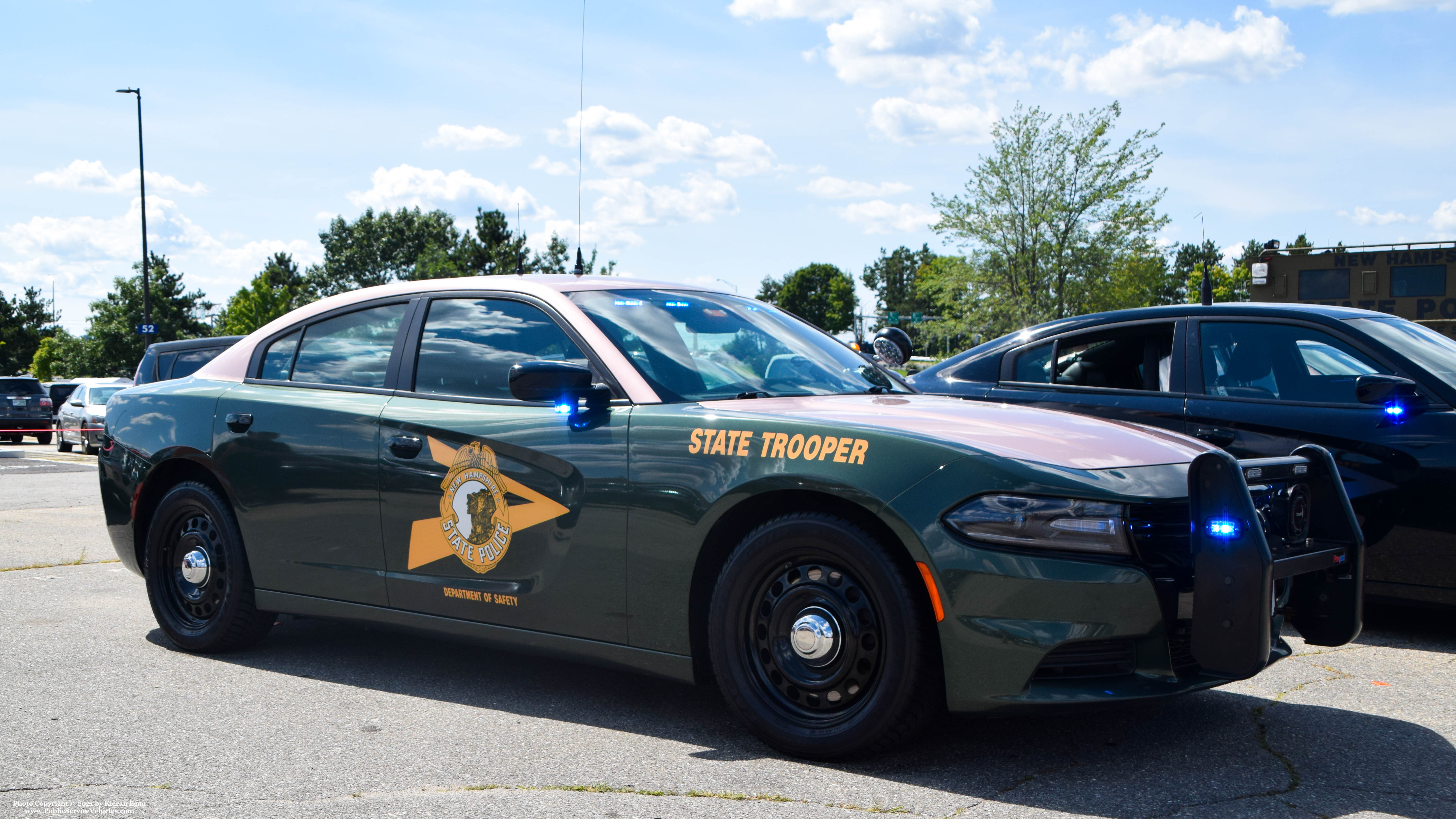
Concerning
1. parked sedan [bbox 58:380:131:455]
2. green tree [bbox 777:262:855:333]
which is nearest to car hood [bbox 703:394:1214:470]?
parked sedan [bbox 58:380:131:455]

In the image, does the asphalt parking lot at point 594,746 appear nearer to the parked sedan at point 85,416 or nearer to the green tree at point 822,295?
the parked sedan at point 85,416

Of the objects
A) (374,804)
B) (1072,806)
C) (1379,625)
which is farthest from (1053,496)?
(1379,625)

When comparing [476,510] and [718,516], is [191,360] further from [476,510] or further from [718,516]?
[718,516]

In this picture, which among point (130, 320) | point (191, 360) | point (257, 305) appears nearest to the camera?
point (191, 360)

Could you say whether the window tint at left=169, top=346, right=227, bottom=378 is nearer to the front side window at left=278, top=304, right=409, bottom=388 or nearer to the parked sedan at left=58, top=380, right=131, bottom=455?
the parked sedan at left=58, top=380, right=131, bottom=455

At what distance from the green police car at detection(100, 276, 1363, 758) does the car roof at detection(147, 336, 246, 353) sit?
9.75 metres

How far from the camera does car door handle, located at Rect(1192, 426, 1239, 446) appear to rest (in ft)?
17.5

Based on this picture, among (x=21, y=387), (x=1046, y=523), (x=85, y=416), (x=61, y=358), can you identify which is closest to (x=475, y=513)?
(x=1046, y=523)

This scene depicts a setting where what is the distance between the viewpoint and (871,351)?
6.75 m

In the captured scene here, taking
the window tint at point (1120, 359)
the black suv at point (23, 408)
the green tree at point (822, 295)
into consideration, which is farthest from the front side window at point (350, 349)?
the green tree at point (822, 295)

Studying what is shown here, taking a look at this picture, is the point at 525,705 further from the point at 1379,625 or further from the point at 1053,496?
the point at 1379,625

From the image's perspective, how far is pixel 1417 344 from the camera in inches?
214

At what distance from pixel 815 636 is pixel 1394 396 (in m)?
3.07

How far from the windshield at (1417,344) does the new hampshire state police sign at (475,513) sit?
3828 millimetres
